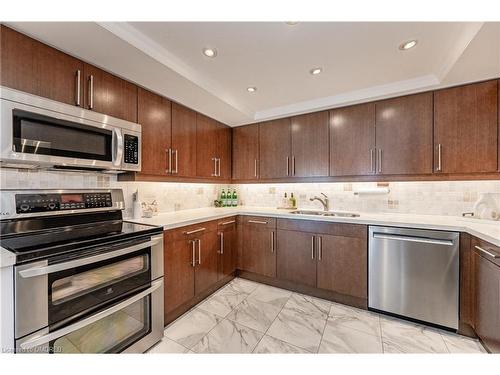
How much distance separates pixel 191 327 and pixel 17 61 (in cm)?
222

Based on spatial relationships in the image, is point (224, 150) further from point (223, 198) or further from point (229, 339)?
point (229, 339)

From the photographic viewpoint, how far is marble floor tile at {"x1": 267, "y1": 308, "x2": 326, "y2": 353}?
1660 millimetres

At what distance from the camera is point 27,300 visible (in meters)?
1.01

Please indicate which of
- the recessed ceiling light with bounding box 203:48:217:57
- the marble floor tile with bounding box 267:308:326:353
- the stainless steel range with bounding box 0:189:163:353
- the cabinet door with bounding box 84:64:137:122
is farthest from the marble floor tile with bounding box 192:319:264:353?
the recessed ceiling light with bounding box 203:48:217:57

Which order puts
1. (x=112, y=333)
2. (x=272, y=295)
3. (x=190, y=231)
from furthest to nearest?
(x=272, y=295)
(x=190, y=231)
(x=112, y=333)

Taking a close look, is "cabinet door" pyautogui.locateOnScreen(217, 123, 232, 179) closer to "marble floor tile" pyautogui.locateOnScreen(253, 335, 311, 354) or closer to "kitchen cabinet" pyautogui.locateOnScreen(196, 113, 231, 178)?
"kitchen cabinet" pyautogui.locateOnScreen(196, 113, 231, 178)

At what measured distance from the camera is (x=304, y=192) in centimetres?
304

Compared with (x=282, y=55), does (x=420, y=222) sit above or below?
below

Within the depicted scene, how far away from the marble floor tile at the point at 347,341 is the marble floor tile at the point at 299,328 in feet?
0.19

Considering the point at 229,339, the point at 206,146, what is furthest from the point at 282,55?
the point at 229,339

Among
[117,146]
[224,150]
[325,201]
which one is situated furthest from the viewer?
[224,150]

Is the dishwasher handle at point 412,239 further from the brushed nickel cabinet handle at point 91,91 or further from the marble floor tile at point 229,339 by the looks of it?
the brushed nickel cabinet handle at point 91,91

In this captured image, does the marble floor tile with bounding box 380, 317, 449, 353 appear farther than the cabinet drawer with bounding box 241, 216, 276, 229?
No

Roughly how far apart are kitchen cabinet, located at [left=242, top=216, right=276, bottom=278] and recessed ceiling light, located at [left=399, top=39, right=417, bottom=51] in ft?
6.35
